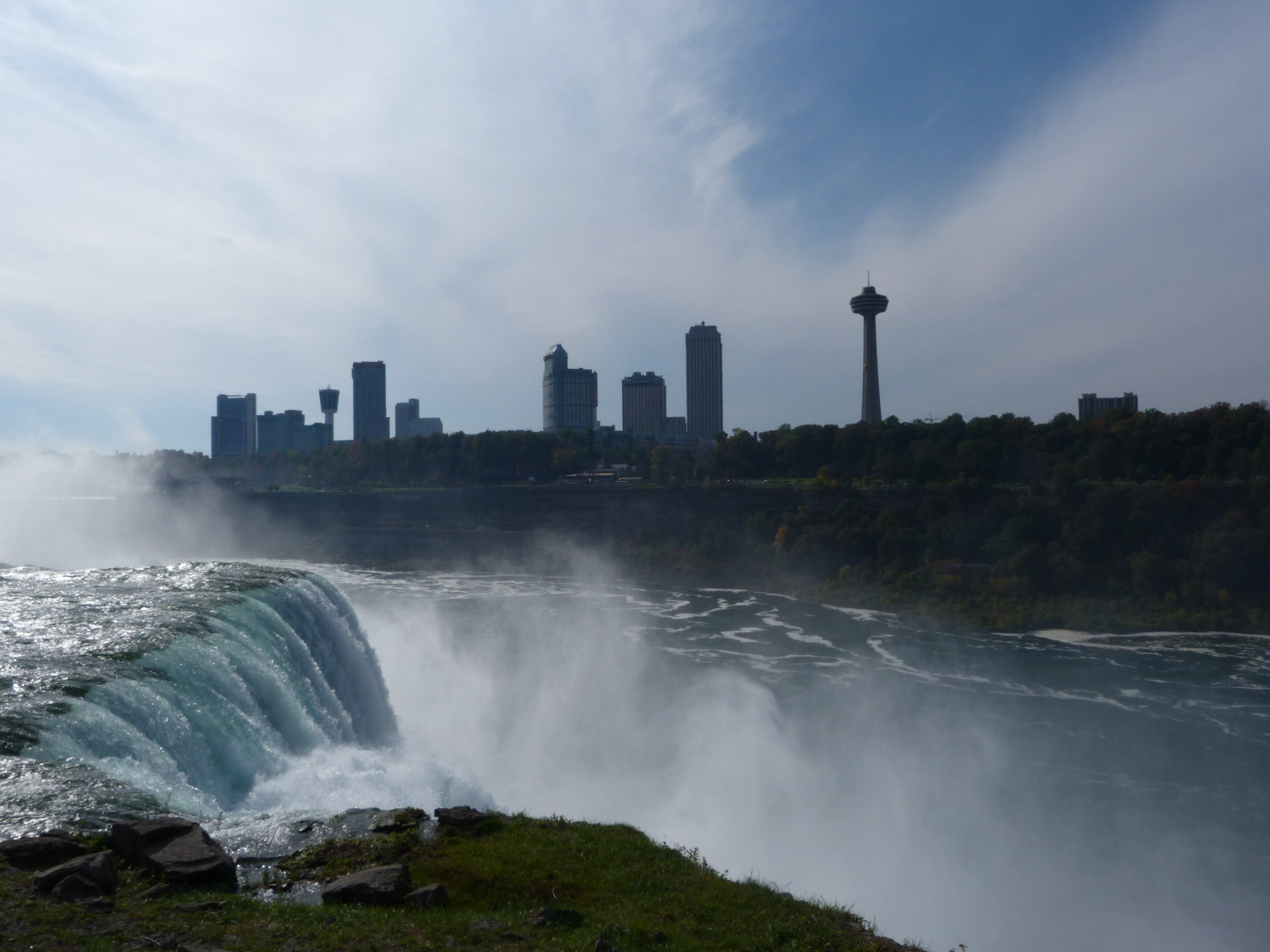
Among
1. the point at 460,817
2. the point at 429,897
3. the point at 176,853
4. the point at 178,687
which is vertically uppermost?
the point at 178,687

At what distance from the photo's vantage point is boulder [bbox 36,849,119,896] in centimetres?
605

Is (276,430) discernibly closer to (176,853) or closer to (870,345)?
(870,345)

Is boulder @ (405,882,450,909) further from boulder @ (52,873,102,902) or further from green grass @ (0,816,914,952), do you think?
boulder @ (52,873,102,902)

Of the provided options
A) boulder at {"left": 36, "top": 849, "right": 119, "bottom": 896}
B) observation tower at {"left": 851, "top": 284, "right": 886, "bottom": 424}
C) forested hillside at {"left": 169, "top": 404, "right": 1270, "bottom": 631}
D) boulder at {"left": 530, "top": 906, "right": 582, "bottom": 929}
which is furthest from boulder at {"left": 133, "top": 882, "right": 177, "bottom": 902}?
observation tower at {"left": 851, "top": 284, "right": 886, "bottom": 424}

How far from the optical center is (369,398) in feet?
626

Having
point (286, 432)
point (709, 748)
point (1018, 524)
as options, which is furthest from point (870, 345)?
point (286, 432)

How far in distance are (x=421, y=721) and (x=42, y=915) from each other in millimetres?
16602

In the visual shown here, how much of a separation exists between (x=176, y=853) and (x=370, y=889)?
162cm

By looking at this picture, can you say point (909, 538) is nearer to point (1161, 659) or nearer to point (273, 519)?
point (1161, 659)

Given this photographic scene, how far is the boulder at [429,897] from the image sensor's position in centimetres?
675

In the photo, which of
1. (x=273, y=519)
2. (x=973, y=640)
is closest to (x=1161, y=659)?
(x=973, y=640)

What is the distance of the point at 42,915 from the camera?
5.65 metres

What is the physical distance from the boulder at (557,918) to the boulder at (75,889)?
329 centimetres

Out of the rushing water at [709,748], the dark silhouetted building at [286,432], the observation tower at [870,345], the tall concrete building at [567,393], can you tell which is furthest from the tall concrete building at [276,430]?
the rushing water at [709,748]
